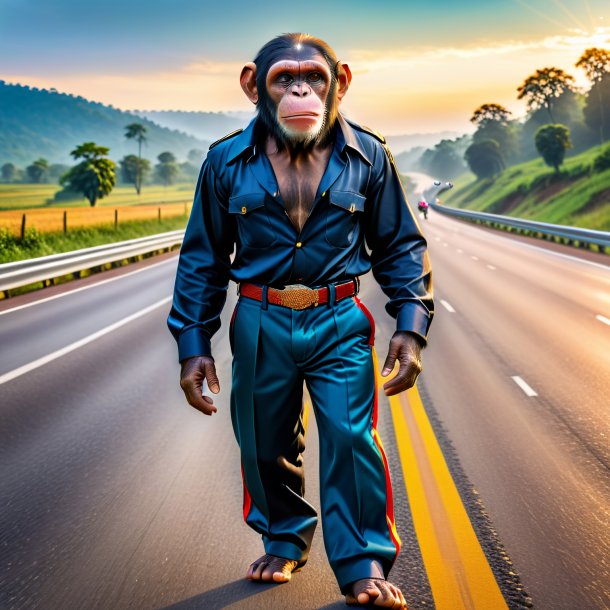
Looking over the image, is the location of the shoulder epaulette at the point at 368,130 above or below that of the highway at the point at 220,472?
above

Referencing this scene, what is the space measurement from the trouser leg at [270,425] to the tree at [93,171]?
359 feet

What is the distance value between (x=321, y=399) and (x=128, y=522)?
1.89m

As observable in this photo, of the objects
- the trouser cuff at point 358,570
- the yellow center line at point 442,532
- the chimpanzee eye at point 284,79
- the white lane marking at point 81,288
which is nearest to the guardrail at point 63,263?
the white lane marking at point 81,288

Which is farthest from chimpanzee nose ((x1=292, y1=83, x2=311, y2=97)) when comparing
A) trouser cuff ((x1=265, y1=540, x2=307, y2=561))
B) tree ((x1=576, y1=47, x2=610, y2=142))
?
tree ((x1=576, y1=47, x2=610, y2=142))

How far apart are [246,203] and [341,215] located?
0.37 m

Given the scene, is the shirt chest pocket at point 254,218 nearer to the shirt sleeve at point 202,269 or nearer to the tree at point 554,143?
the shirt sleeve at point 202,269

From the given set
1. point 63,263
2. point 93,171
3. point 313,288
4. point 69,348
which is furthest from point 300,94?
point 93,171

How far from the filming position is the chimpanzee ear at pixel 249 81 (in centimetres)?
340

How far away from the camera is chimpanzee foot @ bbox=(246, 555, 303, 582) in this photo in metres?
3.73

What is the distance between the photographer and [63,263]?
18891 millimetres

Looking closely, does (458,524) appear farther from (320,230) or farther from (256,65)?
(256,65)

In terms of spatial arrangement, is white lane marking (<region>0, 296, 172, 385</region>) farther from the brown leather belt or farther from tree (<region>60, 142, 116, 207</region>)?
tree (<region>60, 142, 116, 207</region>)

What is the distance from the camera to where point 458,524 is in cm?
459

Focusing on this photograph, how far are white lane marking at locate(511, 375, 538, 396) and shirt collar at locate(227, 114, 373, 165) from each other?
5.11 m
